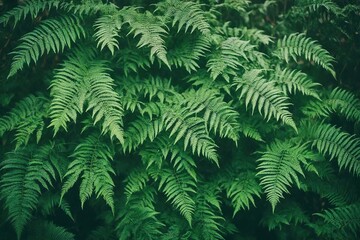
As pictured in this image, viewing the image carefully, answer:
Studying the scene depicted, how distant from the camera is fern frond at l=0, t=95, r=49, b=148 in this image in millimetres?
2631

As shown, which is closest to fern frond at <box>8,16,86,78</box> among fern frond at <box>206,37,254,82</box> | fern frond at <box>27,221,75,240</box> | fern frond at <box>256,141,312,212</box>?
fern frond at <box>206,37,254,82</box>

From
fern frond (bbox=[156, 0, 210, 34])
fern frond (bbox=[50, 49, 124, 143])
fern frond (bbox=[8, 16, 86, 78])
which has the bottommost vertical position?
fern frond (bbox=[50, 49, 124, 143])

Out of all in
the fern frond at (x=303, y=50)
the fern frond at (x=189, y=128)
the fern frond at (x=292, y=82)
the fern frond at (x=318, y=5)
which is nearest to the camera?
the fern frond at (x=189, y=128)

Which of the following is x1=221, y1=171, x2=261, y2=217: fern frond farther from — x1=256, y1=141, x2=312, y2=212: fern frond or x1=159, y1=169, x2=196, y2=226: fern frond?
x1=159, y1=169, x2=196, y2=226: fern frond

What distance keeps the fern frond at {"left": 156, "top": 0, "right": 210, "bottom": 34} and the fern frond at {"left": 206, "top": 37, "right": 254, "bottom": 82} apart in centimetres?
30

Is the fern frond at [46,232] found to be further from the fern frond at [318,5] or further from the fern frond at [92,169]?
the fern frond at [318,5]

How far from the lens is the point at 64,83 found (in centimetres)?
262

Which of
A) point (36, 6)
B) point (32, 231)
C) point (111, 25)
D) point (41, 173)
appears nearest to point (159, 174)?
point (41, 173)

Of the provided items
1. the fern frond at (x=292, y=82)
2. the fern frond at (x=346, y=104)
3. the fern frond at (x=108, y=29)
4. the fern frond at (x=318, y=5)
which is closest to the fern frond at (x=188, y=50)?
the fern frond at (x=108, y=29)

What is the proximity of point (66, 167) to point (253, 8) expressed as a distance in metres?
2.91

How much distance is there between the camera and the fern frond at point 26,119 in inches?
104

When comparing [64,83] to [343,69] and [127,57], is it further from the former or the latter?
[343,69]

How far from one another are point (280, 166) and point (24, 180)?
2200mm

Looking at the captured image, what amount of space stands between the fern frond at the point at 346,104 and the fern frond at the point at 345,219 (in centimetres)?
86
